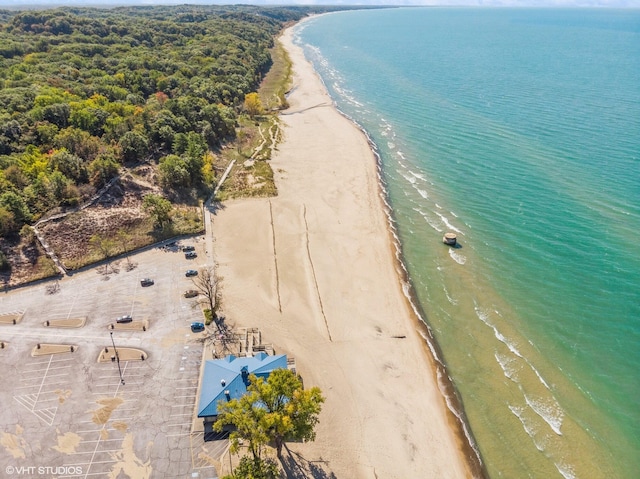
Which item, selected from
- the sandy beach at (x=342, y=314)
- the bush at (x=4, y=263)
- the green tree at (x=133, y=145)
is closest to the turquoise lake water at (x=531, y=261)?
the sandy beach at (x=342, y=314)

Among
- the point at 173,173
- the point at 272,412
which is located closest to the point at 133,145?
the point at 173,173

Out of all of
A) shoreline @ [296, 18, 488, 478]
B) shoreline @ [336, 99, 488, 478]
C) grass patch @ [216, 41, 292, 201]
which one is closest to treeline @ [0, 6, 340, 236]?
grass patch @ [216, 41, 292, 201]

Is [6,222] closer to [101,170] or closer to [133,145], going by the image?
[101,170]

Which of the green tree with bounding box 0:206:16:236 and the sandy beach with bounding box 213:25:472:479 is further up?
the green tree with bounding box 0:206:16:236

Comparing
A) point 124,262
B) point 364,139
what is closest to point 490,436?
point 124,262

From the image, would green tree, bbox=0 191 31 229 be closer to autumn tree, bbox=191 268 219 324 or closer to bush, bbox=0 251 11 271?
bush, bbox=0 251 11 271

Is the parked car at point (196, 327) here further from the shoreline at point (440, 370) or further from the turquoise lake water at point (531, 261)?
the turquoise lake water at point (531, 261)
